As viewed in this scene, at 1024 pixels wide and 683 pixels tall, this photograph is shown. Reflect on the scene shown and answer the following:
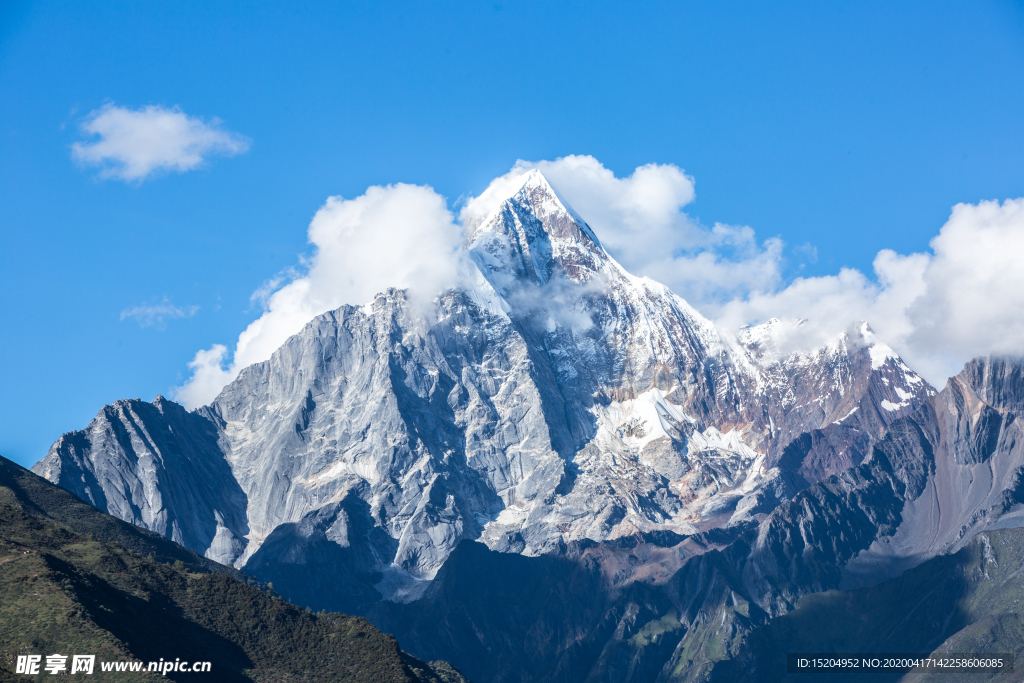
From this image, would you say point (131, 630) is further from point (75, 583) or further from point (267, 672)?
point (267, 672)

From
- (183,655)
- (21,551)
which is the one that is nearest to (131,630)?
(183,655)

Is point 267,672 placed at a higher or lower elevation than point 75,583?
lower

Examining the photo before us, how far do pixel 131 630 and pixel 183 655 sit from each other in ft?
29.5

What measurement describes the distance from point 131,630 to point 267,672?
25187mm

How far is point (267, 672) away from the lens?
7849 inches

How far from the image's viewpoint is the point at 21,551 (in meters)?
191

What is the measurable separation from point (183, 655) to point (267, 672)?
16.7m

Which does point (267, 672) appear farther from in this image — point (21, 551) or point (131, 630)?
point (21, 551)

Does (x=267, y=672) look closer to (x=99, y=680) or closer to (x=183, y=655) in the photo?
(x=183, y=655)

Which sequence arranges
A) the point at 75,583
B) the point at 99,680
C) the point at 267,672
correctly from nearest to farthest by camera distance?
1. the point at 99,680
2. the point at 75,583
3. the point at 267,672

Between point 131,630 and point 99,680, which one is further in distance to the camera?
point 131,630

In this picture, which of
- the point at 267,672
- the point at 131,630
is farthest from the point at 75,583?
the point at 267,672

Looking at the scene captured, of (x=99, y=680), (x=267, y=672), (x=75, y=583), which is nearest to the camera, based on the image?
(x=99, y=680)

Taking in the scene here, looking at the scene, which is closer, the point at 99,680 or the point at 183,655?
the point at 99,680
